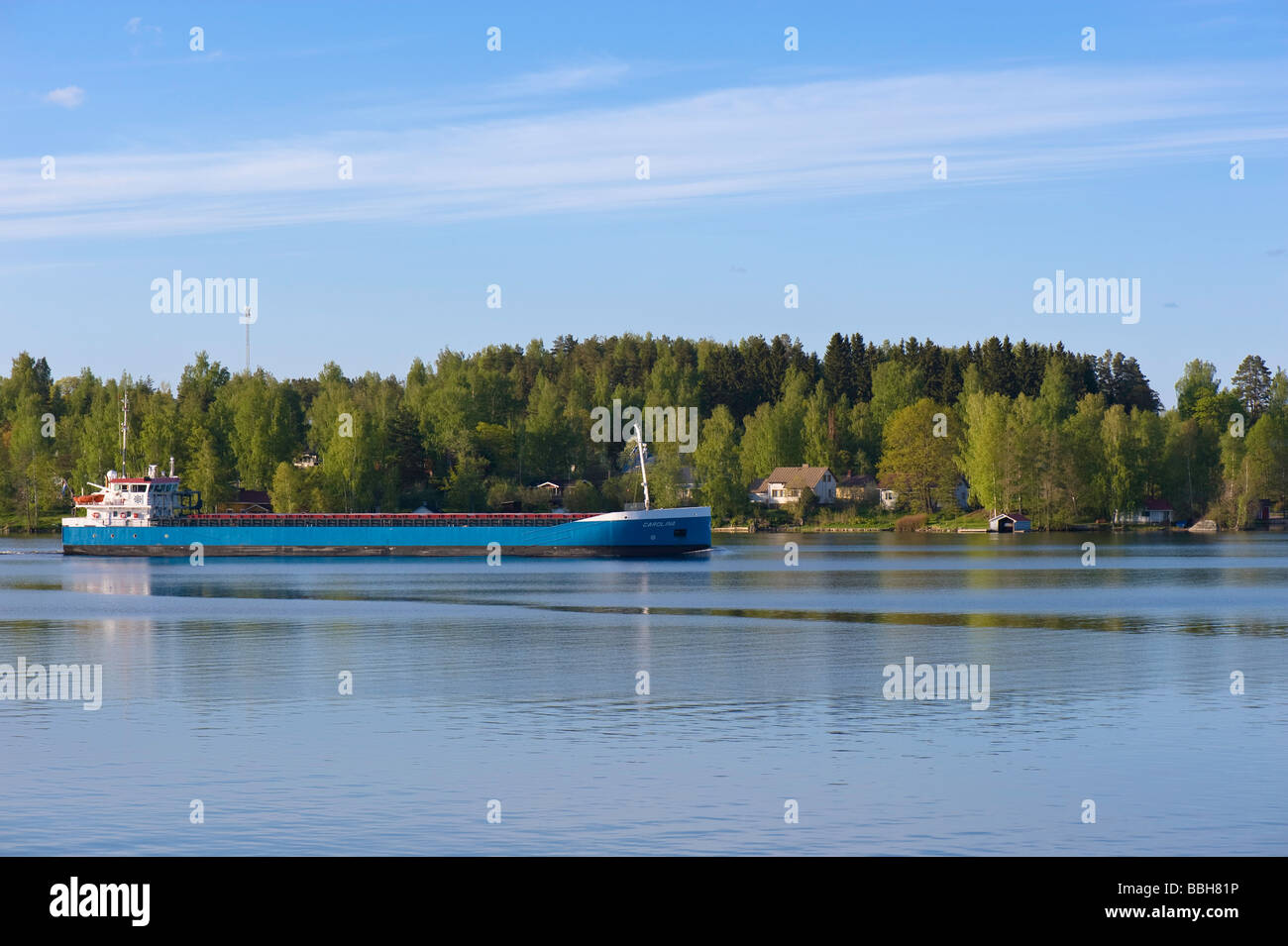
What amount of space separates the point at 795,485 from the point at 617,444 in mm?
26419

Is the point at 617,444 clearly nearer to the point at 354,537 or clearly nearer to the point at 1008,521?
the point at 1008,521

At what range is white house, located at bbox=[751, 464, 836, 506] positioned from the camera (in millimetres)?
175250

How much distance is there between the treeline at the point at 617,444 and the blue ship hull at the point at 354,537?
36667 mm

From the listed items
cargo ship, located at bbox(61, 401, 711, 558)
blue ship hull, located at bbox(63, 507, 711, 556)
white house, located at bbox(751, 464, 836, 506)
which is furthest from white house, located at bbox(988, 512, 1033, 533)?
blue ship hull, located at bbox(63, 507, 711, 556)

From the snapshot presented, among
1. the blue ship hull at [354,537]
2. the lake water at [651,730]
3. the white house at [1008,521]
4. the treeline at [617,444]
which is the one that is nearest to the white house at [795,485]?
the treeline at [617,444]

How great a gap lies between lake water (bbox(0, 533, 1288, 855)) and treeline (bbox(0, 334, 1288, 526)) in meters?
90.4

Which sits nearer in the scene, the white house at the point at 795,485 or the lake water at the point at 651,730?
the lake water at the point at 651,730

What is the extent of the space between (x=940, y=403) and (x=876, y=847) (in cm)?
17927

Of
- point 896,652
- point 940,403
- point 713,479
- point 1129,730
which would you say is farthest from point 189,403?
point 1129,730

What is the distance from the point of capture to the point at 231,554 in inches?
4102

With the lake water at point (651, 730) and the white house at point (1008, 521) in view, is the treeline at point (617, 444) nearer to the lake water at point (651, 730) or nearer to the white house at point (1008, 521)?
the white house at point (1008, 521)

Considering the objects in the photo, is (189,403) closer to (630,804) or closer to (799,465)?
(799,465)

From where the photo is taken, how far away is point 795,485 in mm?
175125

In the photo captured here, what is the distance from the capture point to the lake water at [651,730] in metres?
18.2
